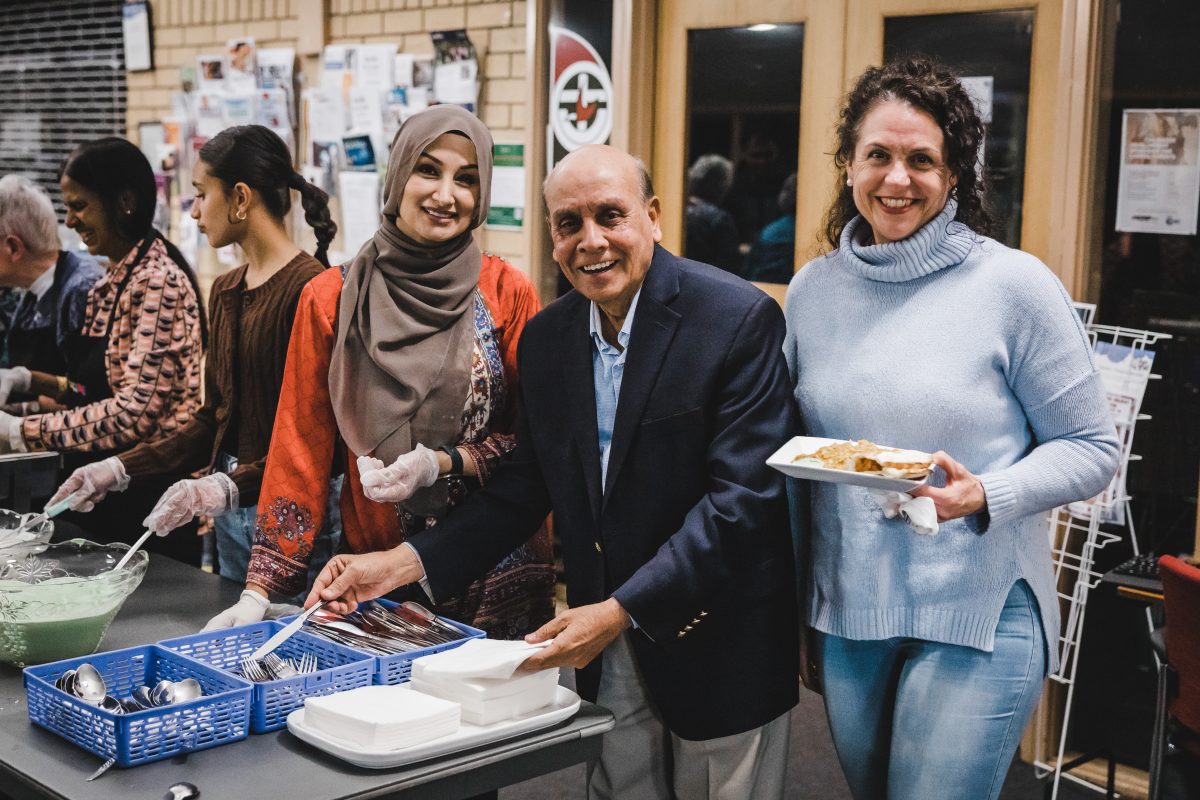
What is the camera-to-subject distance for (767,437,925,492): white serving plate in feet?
6.11

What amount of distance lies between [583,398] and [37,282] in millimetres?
2929

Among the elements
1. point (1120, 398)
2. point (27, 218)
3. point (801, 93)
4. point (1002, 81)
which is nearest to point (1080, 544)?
point (1120, 398)

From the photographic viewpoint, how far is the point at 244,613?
2.33 meters

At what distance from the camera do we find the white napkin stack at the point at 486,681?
6.25 ft

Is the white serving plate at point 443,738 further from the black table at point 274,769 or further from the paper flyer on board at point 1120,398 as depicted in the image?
the paper flyer on board at point 1120,398

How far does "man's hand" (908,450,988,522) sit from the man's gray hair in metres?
3.57

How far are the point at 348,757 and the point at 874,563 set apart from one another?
2.89 feet

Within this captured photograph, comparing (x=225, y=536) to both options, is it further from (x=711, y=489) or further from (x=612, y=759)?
(x=711, y=489)

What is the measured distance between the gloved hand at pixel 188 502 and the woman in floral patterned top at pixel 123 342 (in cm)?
80

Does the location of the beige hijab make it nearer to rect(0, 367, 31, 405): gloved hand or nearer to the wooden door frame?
the wooden door frame

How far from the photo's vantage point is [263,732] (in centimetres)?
192

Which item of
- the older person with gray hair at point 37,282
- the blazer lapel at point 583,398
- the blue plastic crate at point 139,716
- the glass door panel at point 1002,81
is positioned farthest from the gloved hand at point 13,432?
the glass door panel at point 1002,81

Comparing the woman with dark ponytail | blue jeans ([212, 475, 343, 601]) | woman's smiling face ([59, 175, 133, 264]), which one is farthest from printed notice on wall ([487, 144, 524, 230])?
blue jeans ([212, 475, 343, 601])

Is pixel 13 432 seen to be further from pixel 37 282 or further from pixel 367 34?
pixel 367 34
